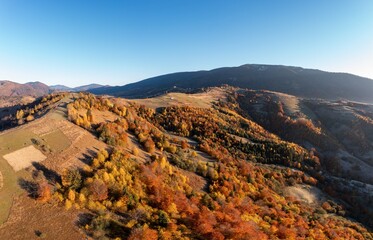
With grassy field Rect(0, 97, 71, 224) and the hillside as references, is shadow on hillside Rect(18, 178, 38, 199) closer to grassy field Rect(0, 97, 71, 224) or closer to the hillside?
the hillside

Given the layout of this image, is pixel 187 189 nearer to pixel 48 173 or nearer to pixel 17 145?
pixel 48 173

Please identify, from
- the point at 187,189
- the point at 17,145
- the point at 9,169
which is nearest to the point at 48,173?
the point at 9,169

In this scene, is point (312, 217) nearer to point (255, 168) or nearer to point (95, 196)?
point (255, 168)

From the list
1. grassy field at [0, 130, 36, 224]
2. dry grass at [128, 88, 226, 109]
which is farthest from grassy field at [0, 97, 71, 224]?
dry grass at [128, 88, 226, 109]

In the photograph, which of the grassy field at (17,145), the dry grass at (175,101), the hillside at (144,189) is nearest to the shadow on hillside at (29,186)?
the hillside at (144,189)

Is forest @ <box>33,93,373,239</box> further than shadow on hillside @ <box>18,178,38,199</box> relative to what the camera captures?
Yes
